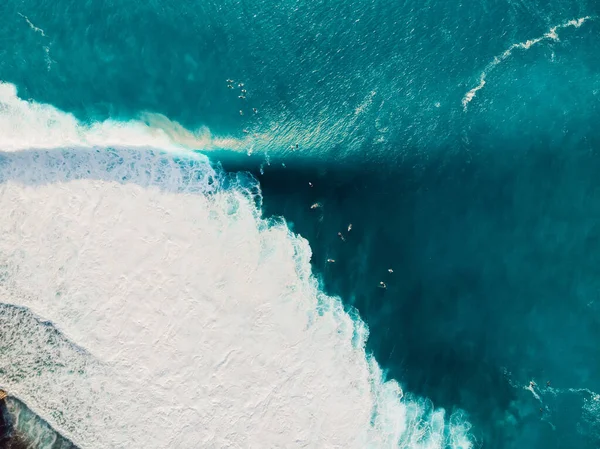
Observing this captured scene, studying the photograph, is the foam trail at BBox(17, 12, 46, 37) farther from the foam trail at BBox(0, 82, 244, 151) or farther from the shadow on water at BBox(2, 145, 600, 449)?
the shadow on water at BBox(2, 145, 600, 449)

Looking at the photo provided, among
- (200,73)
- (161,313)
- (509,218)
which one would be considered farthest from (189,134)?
(509,218)

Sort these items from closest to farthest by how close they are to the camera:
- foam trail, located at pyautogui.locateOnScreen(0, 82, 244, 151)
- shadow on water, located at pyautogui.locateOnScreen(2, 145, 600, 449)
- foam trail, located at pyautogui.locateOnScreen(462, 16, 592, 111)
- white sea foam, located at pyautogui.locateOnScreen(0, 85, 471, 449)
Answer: white sea foam, located at pyautogui.locateOnScreen(0, 85, 471, 449)
shadow on water, located at pyautogui.locateOnScreen(2, 145, 600, 449)
foam trail, located at pyautogui.locateOnScreen(0, 82, 244, 151)
foam trail, located at pyautogui.locateOnScreen(462, 16, 592, 111)

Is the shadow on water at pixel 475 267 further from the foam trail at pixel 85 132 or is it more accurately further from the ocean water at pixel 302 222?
the foam trail at pixel 85 132

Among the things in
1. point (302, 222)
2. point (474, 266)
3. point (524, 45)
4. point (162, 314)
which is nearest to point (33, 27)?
point (162, 314)

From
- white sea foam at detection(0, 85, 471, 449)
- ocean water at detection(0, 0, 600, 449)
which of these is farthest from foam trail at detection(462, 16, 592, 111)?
white sea foam at detection(0, 85, 471, 449)

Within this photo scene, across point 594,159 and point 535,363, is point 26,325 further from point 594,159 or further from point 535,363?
point 594,159

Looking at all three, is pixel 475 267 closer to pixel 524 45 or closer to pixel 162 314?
pixel 524 45

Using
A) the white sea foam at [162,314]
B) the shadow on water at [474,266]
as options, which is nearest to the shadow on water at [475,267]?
the shadow on water at [474,266]
